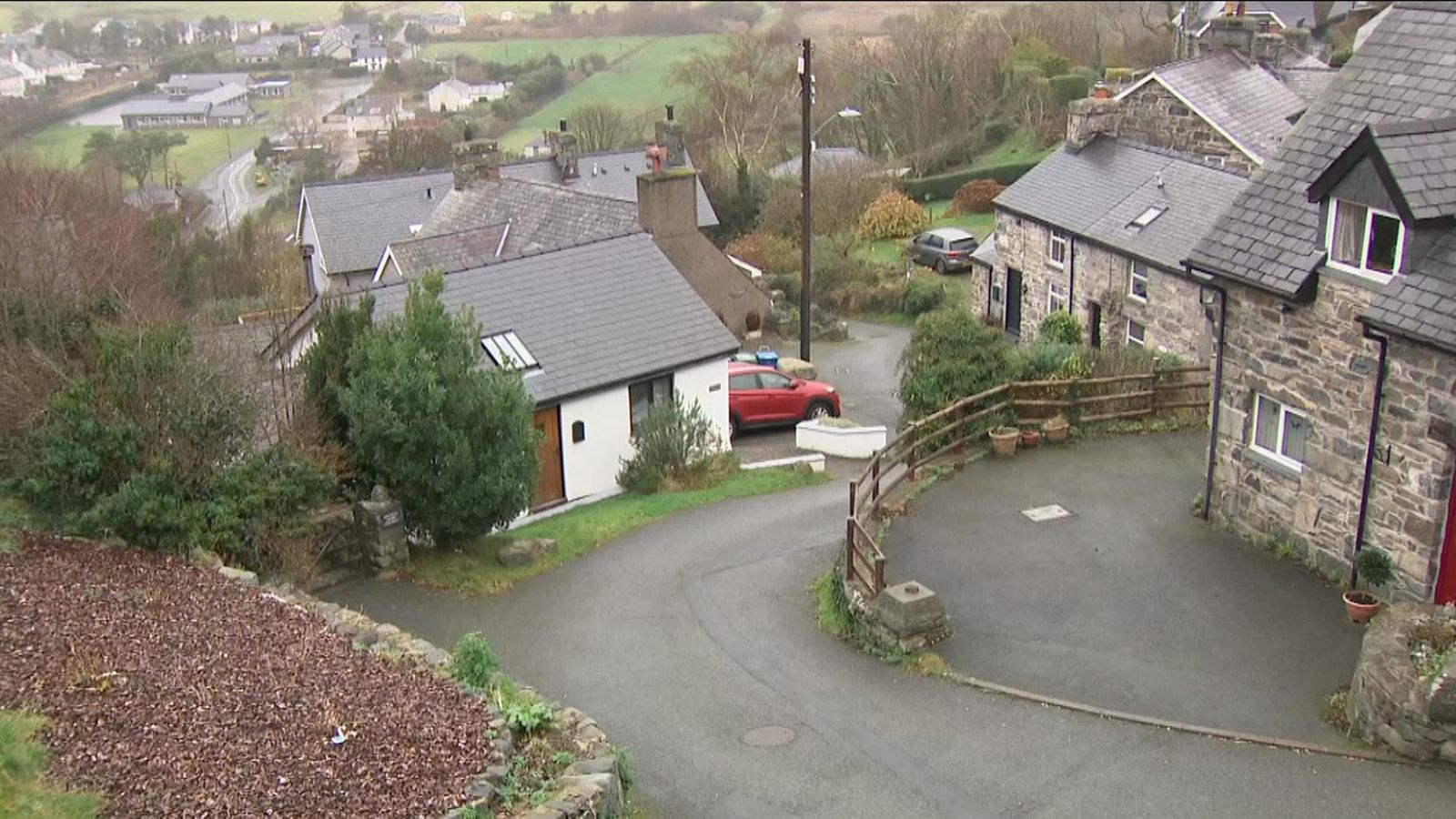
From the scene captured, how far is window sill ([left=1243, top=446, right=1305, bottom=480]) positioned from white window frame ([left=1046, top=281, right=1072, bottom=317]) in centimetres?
1619

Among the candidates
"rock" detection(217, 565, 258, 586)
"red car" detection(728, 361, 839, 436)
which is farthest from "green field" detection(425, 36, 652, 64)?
"rock" detection(217, 565, 258, 586)

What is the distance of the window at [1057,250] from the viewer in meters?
32.3

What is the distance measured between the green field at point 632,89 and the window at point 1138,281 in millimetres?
46396

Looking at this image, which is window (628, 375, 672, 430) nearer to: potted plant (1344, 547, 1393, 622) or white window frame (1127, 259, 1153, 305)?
white window frame (1127, 259, 1153, 305)

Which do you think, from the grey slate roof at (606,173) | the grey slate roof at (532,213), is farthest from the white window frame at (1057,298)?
the grey slate roof at (606,173)

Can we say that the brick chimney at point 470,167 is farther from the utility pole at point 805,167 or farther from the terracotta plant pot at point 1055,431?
the terracotta plant pot at point 1055,431

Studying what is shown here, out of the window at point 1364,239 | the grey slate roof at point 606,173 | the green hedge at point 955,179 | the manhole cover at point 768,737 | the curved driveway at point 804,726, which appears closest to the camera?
the curved driveway at point 804,726

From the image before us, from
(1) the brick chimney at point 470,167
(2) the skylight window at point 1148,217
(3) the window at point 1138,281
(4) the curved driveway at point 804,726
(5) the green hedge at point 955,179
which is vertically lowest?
(5) the green hedge at point 955,179

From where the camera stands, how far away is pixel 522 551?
58.7 ft

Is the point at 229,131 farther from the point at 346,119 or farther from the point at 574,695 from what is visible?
the point at 574,695

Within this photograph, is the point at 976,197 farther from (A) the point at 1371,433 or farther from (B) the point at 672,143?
(A) the point at 1371,433

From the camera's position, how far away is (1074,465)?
→ 19266 millimetres

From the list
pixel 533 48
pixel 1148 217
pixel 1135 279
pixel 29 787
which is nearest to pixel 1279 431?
pixel 29 787

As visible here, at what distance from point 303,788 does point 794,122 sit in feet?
225
